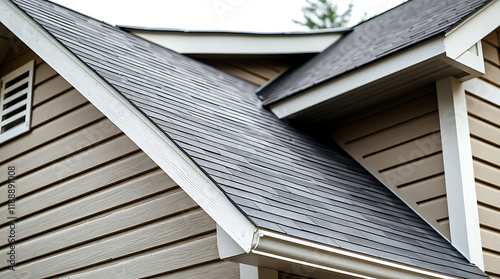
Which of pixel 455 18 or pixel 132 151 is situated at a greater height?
pixel 455 18

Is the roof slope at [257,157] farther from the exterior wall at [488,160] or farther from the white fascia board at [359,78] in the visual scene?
the exterior wall at [488,160]

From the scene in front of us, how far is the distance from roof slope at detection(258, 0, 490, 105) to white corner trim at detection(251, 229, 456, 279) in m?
2.07

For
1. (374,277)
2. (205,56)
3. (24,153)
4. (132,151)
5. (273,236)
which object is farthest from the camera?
(205,56)

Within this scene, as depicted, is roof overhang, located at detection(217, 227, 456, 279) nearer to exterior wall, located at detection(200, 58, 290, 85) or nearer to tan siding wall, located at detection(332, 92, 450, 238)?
tan siding wall, located at detection(332, 92, 450, 238)

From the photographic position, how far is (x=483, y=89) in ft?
18.4

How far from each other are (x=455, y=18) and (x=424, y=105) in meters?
0.79

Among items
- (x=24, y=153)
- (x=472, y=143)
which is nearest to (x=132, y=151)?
(x=24, y=153)

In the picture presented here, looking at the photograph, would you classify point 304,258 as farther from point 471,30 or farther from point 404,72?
point 471,30

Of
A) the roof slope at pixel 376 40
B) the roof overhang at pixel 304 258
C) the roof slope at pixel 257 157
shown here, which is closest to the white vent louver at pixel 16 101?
the roof slope at pixel 257 157

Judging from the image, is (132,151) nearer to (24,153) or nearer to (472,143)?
(24,153)

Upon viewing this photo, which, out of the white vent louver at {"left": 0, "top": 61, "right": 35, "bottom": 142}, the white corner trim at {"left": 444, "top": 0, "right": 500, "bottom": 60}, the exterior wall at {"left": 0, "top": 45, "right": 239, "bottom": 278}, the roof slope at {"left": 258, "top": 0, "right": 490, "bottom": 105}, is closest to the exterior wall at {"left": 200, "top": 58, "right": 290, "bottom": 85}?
the roof slope at {"left": 258, "top": 0, "right": 490, "bottom": 105}

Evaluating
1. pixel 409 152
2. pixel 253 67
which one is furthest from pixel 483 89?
pixel 253 67

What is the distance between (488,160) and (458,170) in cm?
54

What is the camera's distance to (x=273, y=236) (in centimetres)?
294
